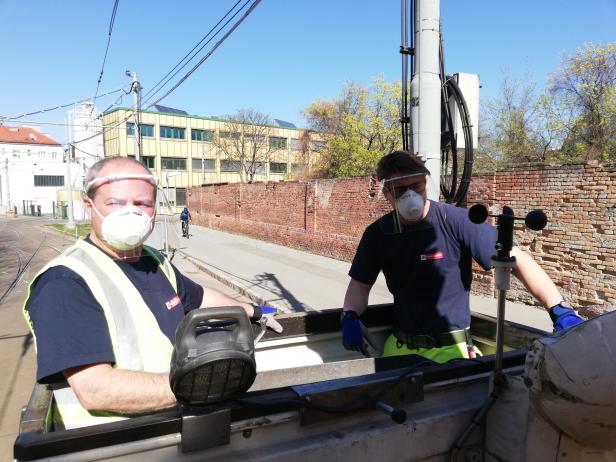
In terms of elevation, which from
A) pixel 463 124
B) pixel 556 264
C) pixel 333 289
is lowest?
pixel 333 289

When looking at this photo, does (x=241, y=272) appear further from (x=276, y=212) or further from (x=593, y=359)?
(x=593, y=359)

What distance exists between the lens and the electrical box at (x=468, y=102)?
4105 mm

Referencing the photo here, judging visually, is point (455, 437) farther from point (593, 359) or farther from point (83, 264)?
point (83, 264)

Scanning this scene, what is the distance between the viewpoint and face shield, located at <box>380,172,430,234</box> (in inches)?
106

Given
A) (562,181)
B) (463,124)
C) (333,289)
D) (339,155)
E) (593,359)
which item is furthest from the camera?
(339,155)

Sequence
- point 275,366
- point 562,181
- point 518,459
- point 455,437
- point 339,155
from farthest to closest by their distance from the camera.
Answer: point 339,155
point 562,181
point 275,366
point 455,437
point 518,459

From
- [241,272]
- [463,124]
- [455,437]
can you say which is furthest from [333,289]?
[455,437]

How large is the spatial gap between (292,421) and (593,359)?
1.00 meters

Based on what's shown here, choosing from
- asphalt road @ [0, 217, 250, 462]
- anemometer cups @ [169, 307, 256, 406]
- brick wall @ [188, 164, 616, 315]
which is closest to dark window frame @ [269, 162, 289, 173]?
asphalt road @ [0, 217, 250, 462]

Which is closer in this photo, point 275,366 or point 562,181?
point 275,366

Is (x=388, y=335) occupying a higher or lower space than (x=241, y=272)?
higher

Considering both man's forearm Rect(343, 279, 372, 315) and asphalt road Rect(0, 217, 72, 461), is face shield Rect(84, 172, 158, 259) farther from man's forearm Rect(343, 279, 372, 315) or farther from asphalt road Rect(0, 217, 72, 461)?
asphalt road Rect(0, 217, 72, 461)

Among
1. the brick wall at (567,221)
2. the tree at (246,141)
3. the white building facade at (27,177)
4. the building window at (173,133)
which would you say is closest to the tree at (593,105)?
the brick wall at (567,221)

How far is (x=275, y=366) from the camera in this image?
2.80 m
